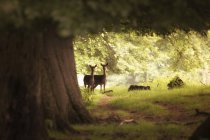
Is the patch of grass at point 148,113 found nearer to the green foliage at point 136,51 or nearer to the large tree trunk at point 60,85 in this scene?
the large tree trunk at point 60,85

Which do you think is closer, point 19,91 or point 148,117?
point 19,91

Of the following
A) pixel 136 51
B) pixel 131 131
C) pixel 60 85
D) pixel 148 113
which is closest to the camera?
pixel 131 131

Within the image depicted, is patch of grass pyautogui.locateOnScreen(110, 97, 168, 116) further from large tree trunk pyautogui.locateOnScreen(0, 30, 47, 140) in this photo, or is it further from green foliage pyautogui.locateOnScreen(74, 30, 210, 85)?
large tree trunk pyautogui.locateOnScreen(0, 30, 47, 140)

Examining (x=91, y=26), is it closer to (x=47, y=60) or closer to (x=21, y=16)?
(x=21, y=16)

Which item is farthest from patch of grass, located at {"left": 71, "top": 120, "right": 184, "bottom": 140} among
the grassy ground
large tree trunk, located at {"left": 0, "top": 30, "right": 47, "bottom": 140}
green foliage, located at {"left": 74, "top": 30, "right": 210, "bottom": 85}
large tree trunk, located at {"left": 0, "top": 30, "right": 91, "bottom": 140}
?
green foliage, located at {"left": 74, "top": 30, "right": 210, "bottom": 85}

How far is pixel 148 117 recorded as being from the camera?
13.8 m

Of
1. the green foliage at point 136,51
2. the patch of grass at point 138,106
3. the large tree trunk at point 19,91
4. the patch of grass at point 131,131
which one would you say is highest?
the green foliage at point 136,51

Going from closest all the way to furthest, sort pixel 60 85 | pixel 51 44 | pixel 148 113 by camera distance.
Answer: pixel 60 85 < pixel 51 44 < pixel 148 113

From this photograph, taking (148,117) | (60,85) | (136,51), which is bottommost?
(148,117)

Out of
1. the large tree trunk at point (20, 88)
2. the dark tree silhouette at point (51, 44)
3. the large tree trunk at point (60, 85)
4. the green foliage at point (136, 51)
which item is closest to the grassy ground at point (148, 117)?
the large tree trunk at point (60, 85)

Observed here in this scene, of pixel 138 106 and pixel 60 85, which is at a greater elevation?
pixel 60 85

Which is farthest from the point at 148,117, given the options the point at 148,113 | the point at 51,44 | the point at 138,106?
the point at 51,44

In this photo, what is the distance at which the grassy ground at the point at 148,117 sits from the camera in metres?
10.2

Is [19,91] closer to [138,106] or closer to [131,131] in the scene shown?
[131,131]
